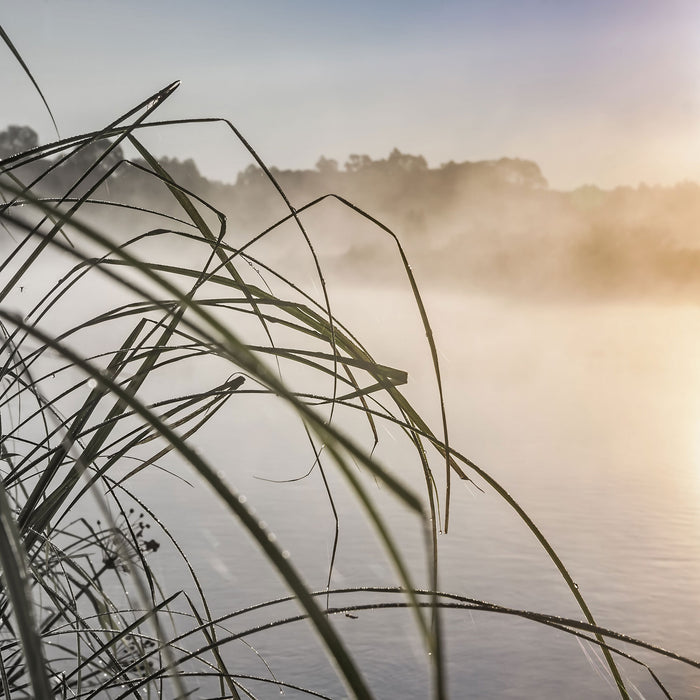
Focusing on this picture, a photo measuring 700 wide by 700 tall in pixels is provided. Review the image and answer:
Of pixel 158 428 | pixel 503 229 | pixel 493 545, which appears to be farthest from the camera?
pixel 503 229

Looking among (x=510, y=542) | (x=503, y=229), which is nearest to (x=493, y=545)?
(x=510, y=542)

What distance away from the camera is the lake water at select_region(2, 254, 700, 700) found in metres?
3.23

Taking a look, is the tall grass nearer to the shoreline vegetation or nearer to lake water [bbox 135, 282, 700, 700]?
lake water [bbox 135, 282, 700, 700]

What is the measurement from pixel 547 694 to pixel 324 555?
54.5 inches

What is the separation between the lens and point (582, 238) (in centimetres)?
3022

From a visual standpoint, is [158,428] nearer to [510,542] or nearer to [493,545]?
[493,545]

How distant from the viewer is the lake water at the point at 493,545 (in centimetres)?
323

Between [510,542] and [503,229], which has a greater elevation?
[503,229]

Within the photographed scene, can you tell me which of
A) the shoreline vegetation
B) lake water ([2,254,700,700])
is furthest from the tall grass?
the shoreline vegetation

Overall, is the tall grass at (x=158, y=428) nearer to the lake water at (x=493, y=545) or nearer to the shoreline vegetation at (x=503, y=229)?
the lake water at (x=493, y=545)

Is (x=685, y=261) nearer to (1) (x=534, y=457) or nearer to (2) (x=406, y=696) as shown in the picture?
(1) (x=534, y=457)

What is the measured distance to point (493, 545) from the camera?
4457mm

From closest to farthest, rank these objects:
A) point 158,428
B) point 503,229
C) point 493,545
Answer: point 158,428 < point 493,545 < point 503,229

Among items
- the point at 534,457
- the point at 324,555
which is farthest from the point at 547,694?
the point at 534,457
